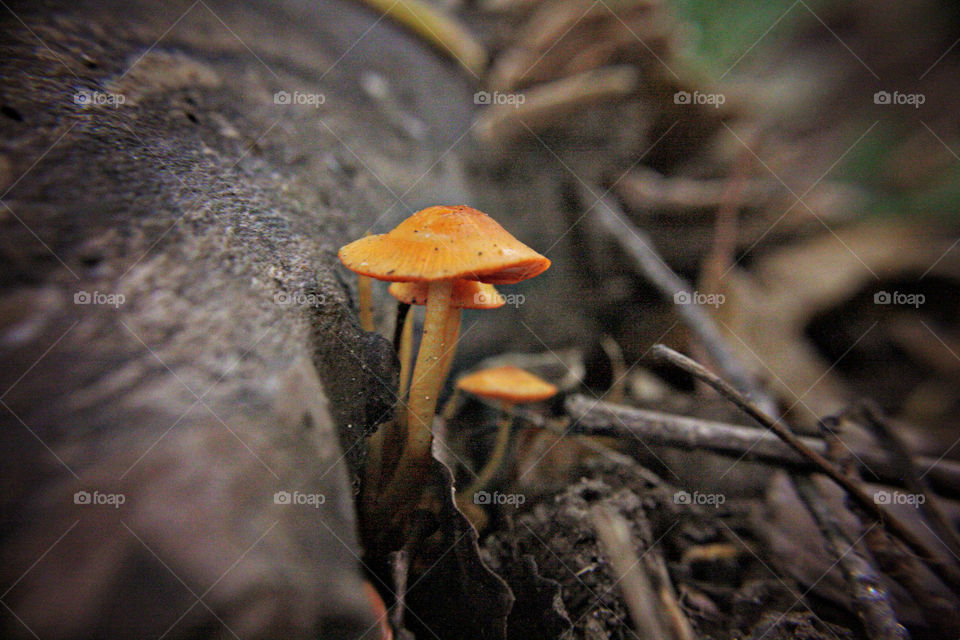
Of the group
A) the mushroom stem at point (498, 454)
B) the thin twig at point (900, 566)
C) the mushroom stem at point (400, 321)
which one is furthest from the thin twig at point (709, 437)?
the mushroom stem at point (400, 321)

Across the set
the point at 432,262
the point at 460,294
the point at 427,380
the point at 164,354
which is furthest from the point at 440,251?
the point at 164,354

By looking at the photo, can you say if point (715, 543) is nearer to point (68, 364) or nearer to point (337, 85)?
point (68, 364)

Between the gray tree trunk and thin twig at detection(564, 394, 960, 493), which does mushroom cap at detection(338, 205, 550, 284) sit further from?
thin twig at detection(564, 394, 960, 493)

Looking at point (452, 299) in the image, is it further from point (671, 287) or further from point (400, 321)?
point (671, 287)

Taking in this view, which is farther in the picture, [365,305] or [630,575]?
[365,305]

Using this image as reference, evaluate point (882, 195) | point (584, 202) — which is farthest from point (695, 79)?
point (882, 195)

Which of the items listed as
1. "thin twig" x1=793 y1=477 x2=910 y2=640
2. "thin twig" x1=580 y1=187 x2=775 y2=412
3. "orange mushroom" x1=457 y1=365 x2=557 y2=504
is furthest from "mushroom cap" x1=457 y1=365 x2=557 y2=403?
"thin twig" x1=793 y1=477 x2=910 y2=640
